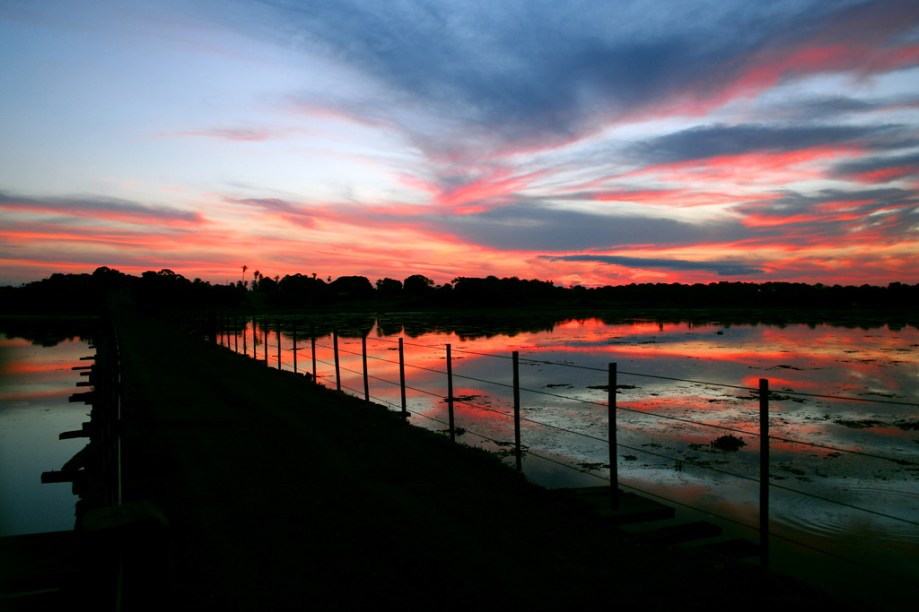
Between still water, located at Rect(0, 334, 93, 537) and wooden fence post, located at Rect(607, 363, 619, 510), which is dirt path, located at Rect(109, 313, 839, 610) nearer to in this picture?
wooden fence post, located at Rect(607, 363, 619, 510)

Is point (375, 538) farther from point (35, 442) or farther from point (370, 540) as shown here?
point (35, 442)

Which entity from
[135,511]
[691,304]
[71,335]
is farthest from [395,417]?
[691,304]

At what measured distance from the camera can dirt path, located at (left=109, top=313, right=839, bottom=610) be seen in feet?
14.2

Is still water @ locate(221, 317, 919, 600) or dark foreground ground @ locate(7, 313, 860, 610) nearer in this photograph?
dark foreground ground @ locate(7, 313, 860, 610)

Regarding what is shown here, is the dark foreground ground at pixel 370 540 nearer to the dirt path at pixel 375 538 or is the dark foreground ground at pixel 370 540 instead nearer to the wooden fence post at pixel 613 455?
the dirt path at pixel 375 538

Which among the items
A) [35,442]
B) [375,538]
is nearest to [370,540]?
[375,538]

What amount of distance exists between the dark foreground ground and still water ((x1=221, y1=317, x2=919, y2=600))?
1.48 m

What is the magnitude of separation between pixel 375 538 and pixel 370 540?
6 centimetres

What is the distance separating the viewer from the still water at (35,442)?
388 inches

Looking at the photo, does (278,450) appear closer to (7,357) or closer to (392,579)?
(392,579)

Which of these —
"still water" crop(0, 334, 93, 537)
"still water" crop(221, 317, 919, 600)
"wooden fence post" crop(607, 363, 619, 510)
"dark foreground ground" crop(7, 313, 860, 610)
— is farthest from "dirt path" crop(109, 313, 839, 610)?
"still water" crop(0, 334, 93, 537)

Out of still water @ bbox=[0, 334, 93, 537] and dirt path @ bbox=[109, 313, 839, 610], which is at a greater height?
dirt path @ bbox=[109, 313, 839, 610]

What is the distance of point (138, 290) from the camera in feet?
328

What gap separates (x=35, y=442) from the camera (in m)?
14.1
